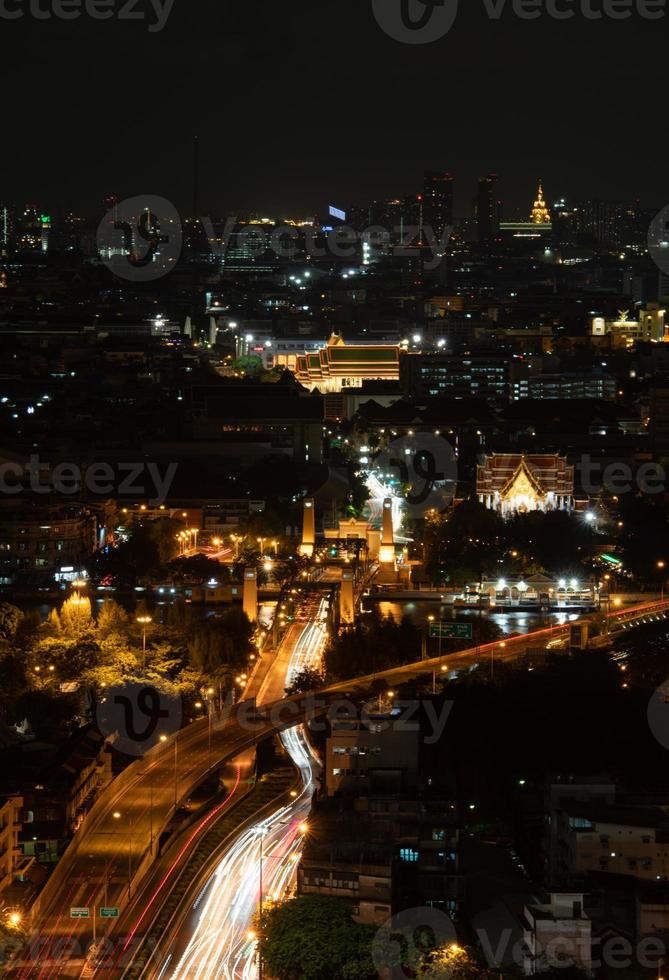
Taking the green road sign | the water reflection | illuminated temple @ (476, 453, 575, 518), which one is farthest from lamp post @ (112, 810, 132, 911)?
illuminated temple @ (476, 453, 575, 518)

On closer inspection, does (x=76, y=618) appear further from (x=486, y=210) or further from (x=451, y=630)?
(x=486, y=210)

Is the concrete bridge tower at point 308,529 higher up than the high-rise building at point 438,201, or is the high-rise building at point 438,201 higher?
the high-rise building at point 438,201

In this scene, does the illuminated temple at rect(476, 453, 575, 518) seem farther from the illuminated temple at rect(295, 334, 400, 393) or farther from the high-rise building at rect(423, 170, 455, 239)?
the high-rise building at rect(423, 170, 455, 239)

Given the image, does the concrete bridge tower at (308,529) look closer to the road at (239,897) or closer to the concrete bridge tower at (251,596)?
the concrete bridge tower at (251,596)

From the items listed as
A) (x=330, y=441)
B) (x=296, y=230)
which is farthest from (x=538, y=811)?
(x=296, y=230)

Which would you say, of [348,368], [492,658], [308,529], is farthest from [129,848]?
[348,368]

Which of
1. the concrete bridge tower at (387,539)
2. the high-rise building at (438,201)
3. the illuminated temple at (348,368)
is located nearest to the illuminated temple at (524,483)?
the concrete bridge tower at (387,539)

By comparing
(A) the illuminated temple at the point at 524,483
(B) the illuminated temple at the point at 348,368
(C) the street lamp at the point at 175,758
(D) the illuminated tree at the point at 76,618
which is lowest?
(C) the street lamp at the point at 175,758
